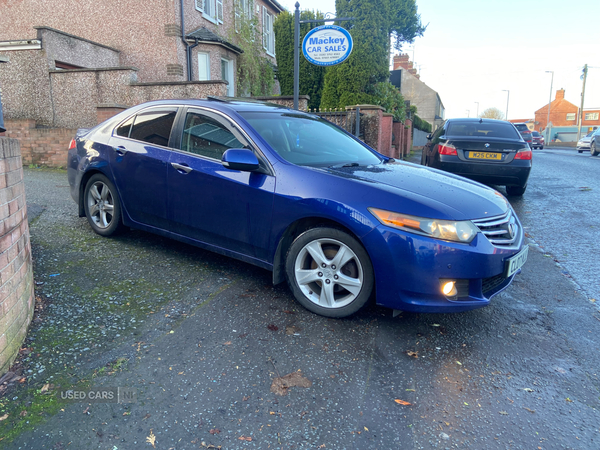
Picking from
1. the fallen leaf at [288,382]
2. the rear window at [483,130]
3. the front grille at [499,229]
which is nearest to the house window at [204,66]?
the rear window at [483,130]

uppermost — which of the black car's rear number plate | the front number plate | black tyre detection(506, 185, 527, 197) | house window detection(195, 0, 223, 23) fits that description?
house window detection(195, 0, 223, 23)

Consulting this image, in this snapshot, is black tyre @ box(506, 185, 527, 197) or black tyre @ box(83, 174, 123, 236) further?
black tyre @ box(506, 185, 527, 197)

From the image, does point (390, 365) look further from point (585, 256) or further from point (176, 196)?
point (585, 256)

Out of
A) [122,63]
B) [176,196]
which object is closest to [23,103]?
[122,63]

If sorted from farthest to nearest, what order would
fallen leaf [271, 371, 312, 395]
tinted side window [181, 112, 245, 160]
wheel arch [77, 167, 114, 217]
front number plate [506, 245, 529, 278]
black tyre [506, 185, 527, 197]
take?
black tyre [506, 185, 527, 197]
wheel arch [77, 167, 114, 217]
tinted side window [181, 112, 245, 160]
front number plate [506, 245, 529, 278]
fallen leaf [271, 371, 312, 395]

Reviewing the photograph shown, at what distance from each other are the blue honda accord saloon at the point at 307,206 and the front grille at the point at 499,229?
1cm

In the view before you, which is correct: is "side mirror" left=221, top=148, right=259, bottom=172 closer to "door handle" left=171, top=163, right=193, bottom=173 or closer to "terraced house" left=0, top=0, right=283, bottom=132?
"door handle" left=171, top=163, right=193, bottom=173

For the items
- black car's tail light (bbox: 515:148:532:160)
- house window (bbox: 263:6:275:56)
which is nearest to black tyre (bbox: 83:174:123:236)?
black car's tail light (bbox: 515:148:532:160)

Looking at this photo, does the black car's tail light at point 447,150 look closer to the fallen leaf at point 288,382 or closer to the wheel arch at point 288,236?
the wheel arch at point 288,236

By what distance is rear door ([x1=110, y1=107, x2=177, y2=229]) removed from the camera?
14.4ft

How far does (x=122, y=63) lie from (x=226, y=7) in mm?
5936

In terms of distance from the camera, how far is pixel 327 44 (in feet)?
31.6

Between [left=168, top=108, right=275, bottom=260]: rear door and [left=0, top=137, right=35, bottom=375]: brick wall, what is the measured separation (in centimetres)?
132

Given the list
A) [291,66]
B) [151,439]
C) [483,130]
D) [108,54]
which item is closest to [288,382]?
[151,439]
